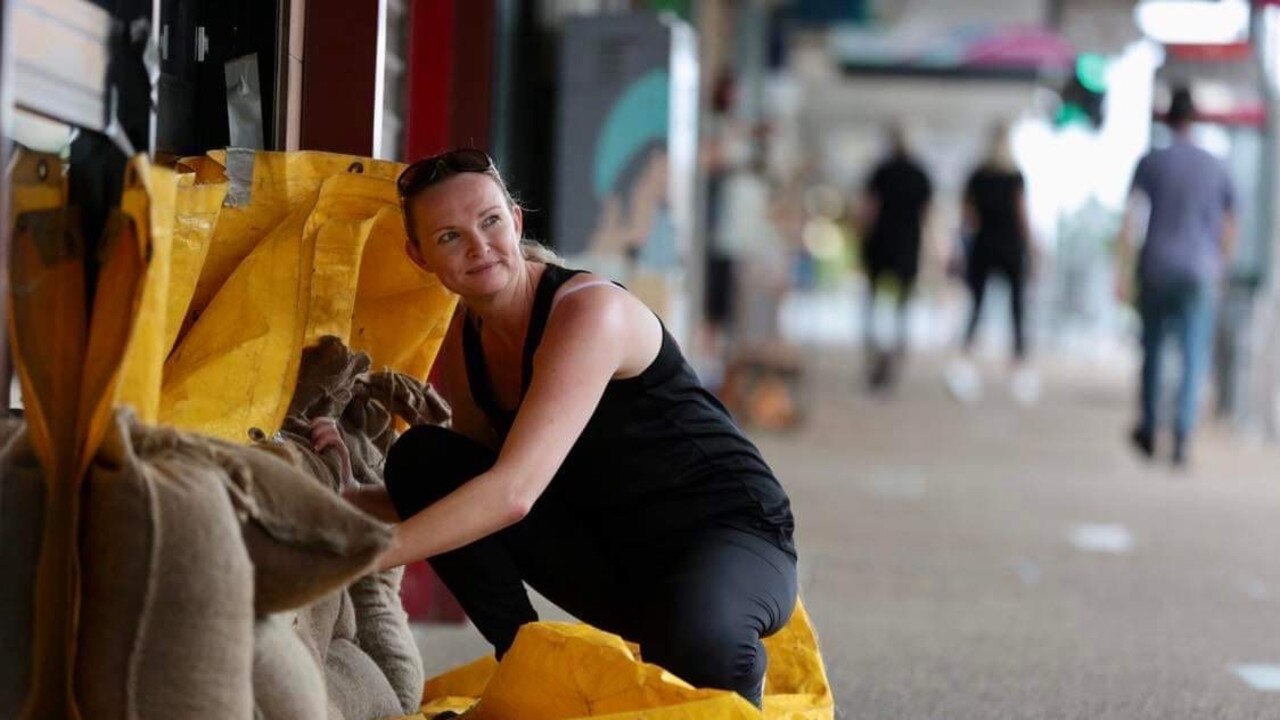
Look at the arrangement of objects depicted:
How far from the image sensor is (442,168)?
112 inches

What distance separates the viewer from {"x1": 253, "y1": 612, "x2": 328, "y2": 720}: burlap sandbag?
2.38 m

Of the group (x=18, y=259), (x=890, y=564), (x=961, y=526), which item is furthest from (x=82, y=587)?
(x=961, y=526)

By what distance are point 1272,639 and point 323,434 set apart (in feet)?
9.65

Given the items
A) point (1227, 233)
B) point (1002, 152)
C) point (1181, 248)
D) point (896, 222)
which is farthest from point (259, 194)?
point (896, 222)

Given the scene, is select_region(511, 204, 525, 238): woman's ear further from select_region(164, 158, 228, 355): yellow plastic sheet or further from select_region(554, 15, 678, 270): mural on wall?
select_region(554, 15, 678, 270): mural on wall

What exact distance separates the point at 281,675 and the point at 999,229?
422 inches

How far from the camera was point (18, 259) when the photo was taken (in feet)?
7.54

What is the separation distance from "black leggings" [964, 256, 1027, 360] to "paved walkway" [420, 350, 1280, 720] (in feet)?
3.33

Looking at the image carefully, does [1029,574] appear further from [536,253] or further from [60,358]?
[60,358]

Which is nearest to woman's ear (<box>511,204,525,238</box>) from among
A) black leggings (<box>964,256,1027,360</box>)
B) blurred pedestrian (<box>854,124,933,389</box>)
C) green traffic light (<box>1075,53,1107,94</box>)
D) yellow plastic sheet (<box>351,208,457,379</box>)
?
yellow plastic sheet (<box>351,208,457,379</box>)

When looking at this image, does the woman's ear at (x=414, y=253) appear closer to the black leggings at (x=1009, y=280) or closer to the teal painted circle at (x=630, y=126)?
the teal painted circle at (x=630, y=126)

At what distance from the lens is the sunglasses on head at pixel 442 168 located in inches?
112

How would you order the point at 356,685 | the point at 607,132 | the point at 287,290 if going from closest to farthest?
1. the point at 287,290
2. the point at 356,685
3. the point at 607,132

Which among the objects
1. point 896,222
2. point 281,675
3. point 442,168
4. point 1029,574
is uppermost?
point 442,168
